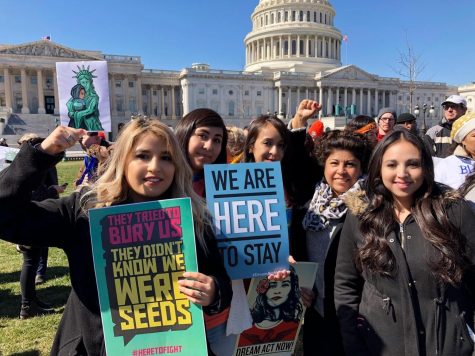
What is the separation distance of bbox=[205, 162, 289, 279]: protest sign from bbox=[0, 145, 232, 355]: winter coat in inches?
10.9

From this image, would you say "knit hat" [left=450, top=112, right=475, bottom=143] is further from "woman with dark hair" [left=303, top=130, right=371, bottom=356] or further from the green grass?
the green grass

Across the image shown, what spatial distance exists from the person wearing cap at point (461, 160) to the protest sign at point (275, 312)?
1.58 metres

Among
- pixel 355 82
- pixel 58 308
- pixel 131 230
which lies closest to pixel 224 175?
pixel 131 230

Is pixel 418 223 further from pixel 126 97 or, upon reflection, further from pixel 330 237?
pixel 126 97

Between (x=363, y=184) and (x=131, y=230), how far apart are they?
177 centimetres

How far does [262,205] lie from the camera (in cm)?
258

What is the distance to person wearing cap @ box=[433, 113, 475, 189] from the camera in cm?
337

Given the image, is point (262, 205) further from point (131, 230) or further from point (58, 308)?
point (58, 308)

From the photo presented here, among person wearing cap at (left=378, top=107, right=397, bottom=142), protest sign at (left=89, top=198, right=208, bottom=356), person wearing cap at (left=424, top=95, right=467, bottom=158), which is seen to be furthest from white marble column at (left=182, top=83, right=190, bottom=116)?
protest sign at (left=89, top=198, right=208, bottom=356)

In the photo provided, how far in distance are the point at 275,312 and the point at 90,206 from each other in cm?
157

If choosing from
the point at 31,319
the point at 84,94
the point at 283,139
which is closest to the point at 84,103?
the point at 84,94

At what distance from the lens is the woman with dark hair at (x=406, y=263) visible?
2.34 m

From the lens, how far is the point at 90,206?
216 centimetres

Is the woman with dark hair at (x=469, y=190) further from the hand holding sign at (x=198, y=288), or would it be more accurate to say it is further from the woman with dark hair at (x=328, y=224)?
the hand holding sign at (x=198, y=288)
